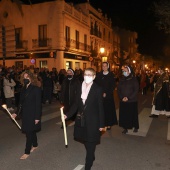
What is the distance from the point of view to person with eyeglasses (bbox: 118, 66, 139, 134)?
23.6 feet

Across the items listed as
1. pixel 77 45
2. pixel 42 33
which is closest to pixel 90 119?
pixel 42 33

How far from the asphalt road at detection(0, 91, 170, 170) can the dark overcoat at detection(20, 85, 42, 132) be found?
0.74 m

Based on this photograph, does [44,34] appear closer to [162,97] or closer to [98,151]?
[162,97]

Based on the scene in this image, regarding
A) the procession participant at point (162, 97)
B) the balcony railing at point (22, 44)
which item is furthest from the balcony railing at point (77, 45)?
the procession participant at point (162, 97)

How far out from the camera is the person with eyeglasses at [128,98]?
7.21 m

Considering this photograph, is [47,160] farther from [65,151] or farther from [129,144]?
[129,144]

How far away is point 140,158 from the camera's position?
5.32 metres

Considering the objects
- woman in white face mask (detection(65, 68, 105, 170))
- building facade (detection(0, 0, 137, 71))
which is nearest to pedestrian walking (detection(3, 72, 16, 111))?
woman in white face mask (detection(65, 68, 105, 170))

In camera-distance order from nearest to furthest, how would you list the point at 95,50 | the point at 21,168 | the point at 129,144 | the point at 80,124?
the point at 80,124 → the point at 21,168 → the point at 129,144 → the point at 95,50

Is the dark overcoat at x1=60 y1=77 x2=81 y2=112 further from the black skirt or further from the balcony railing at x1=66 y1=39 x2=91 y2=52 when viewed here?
the balcony railing at x1=66 y1=39 x2=91 y2=52

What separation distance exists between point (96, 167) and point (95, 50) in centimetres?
3300

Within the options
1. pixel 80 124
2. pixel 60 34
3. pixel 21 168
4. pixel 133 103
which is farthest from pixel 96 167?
pixel 60 34

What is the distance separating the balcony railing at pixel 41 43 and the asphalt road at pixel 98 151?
65.5 feet

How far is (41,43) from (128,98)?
21.8 m
